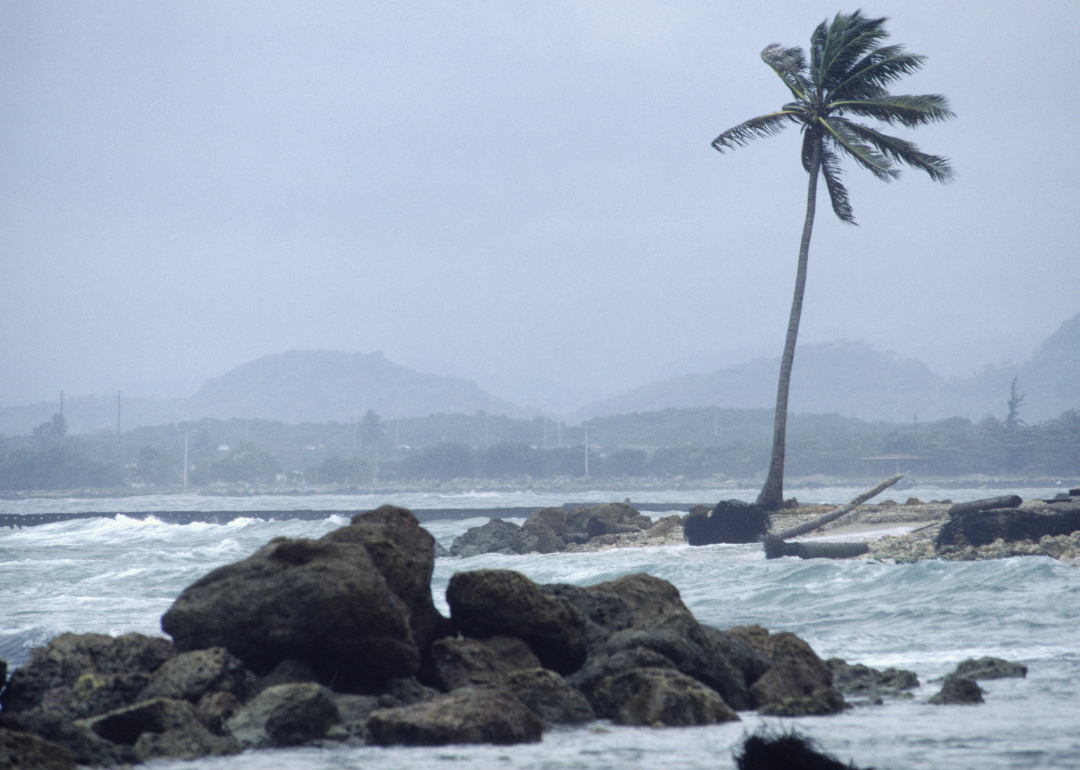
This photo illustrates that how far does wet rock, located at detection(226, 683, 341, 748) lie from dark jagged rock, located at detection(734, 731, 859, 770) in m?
2.67

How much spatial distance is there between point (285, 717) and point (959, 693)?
16.7 ft

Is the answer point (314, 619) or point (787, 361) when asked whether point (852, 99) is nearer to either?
point (787, 361)

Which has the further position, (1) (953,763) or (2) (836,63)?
(2) (836,63)

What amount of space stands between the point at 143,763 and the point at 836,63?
21805mm

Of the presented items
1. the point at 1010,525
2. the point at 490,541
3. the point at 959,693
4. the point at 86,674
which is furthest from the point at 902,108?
the point at 86,674

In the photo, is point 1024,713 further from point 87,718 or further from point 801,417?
point 801,417

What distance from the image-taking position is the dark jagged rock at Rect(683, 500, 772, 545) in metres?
22.8

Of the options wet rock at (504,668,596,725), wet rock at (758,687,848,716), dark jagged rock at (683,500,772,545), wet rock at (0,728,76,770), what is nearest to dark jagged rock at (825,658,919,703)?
wet rock at (758,687,848,716)

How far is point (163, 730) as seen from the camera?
605 cm

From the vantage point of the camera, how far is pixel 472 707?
6.27 metres

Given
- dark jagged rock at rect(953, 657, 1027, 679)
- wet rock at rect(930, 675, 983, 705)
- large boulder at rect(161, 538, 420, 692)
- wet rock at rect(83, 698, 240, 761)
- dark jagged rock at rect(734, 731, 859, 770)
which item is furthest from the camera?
dark jagged rock at rect(953, 657, 1027, 679)

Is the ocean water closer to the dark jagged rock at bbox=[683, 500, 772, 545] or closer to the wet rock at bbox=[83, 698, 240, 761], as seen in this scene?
the wet rock at bbox=[83, 698, 240, 761]

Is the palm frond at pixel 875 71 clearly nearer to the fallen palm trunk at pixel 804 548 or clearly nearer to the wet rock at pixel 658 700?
the fallen palm trunk at pixel 804 548

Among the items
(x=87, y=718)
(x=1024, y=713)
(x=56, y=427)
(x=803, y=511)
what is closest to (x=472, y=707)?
(x=87, y=718)
